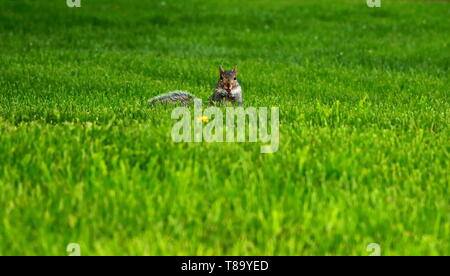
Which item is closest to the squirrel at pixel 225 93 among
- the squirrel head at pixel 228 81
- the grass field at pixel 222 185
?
the squirrel head at pixel 228 81

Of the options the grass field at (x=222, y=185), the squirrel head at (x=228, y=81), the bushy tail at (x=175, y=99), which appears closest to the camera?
the grass field at (x=222, y=185)

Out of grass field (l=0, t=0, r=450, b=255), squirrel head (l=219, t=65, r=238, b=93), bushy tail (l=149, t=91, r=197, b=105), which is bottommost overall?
grass field (l=0, t=0, r=450, b=255)

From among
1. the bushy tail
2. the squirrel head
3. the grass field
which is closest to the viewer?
the grass field

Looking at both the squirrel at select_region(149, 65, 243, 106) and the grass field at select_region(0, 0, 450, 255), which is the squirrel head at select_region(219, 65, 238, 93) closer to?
the squirrel at select_region(149, 65, 243, 106)

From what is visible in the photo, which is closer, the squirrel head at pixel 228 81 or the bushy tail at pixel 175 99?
the squirrel head at pixel 228 81

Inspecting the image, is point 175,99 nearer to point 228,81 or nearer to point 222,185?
point 228,81

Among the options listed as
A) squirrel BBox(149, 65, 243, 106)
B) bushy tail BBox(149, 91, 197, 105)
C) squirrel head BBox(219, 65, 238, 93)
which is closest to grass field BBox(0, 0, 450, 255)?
squirrel BBox(149, 65, 243, 106)

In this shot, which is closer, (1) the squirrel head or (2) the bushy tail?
(1) the squirrel head

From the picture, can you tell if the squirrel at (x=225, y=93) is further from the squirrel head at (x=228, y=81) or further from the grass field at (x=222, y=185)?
the grass field at (x=222, y=185)

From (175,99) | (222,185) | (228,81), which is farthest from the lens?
(175,99)

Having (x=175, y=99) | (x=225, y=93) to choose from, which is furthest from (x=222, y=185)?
(x=175, y=99)

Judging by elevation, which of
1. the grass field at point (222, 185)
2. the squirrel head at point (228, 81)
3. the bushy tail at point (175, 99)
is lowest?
the grass field at point (222, 185)
